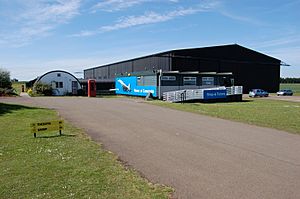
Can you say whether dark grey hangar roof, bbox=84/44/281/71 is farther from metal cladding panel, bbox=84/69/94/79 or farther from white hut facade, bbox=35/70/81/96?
metal cladding panel, bbox=84/69/94/79

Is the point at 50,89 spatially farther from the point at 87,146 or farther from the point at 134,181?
the point at 134,181

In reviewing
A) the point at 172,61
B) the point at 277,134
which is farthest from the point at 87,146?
the point at 172,61

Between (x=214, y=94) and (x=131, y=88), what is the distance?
41.6 ft

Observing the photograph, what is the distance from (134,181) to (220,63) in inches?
2150

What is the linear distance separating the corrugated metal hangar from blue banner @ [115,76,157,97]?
8396 millimetres

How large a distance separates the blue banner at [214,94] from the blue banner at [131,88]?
5694 millimetres

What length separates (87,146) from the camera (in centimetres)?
977

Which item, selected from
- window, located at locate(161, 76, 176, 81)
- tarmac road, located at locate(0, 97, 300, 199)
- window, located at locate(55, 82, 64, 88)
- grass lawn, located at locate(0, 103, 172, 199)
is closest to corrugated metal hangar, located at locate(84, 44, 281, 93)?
window, located at locate(55, 82, 64, 88)

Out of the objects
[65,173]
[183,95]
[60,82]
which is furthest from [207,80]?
[65,173]

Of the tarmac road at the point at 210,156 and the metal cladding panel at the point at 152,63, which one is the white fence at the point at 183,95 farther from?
the metal cladding panel at the point at 152,63

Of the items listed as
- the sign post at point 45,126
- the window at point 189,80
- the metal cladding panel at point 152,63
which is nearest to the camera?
the sign post at point 45,126

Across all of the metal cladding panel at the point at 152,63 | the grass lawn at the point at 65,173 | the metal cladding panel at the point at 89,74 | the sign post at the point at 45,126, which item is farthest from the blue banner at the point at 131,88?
the metal cladding panel at the point at 89,74

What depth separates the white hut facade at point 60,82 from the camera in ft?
159

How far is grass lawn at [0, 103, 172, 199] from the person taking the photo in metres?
5.67
